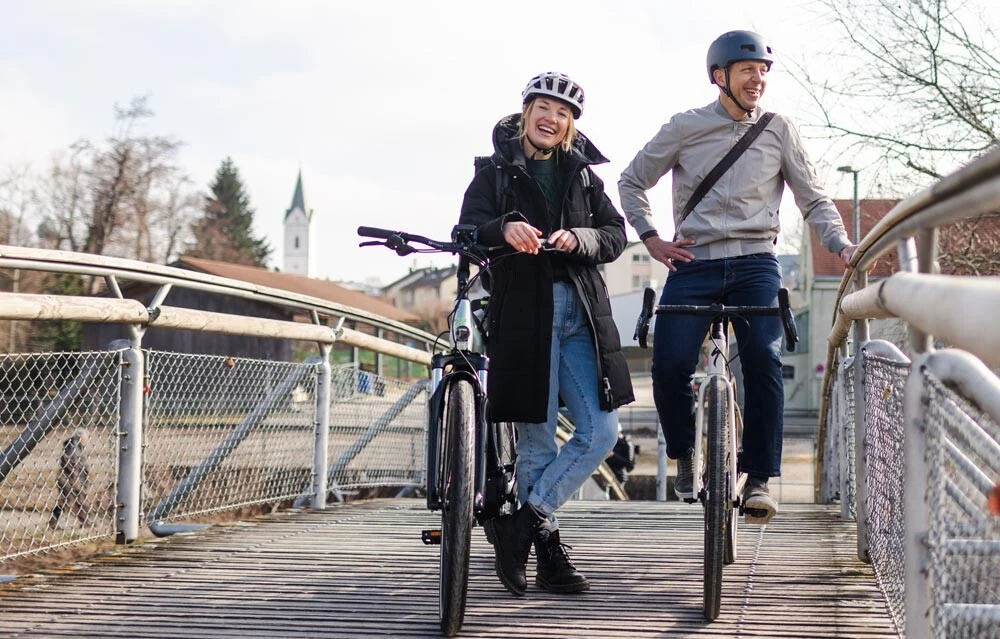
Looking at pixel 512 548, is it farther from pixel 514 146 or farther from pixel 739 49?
pixel 739 49

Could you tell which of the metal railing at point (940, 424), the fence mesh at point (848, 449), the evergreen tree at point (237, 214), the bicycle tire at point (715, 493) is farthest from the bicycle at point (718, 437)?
the evergreen tree at point (237, 214)

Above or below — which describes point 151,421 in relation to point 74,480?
above

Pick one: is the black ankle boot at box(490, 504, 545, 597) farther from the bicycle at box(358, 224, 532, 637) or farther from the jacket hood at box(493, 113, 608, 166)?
the jacket hood at box(493, 113, 608, 166)

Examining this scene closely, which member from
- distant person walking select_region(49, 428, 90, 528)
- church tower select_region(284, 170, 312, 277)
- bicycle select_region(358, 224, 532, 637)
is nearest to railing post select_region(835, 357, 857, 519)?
A: bicycle select_region(358, 224, 532, 637)

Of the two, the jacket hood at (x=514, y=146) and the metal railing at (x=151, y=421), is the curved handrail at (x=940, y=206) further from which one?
the metal railing at (x=151, y=421)

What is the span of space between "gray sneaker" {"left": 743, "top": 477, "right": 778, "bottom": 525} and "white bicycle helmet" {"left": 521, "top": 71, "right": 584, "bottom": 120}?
149 centimetres

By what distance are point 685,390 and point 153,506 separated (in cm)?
269

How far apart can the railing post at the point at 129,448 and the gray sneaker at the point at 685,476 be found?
240 centimetres

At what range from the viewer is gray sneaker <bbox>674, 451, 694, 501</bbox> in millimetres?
4348

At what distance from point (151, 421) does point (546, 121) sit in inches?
114

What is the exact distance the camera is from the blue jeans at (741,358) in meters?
4.38

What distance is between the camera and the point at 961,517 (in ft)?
7.80

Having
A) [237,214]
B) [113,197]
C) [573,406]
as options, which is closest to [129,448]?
[573,406]

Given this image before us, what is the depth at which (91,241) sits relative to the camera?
47594mm
